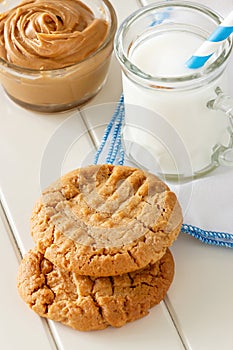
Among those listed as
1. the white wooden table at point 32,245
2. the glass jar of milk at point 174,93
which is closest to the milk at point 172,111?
the glass jar of milk at point 174,93

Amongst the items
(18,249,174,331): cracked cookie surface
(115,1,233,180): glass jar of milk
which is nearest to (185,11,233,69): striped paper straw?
(115,1,233,180): glass jar of milk

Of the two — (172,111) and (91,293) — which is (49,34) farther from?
(91,293)

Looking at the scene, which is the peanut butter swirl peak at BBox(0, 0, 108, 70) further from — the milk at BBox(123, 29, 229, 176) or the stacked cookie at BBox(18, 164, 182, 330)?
the stacked cookie at BBox(18, 164, 182, 330)

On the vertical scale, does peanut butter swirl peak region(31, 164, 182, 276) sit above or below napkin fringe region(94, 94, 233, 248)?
above

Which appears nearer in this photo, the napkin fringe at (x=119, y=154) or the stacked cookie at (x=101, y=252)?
the stacked cookie at (x=101, y=252)

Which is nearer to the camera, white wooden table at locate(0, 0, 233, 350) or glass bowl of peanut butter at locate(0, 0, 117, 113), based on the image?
white wooden table at locate(0, 0, 233, 350)

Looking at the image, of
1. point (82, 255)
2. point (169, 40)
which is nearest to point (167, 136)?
point (169, 40)

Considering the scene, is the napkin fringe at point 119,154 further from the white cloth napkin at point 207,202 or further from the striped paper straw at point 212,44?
the striped paper straw at point 212,44
